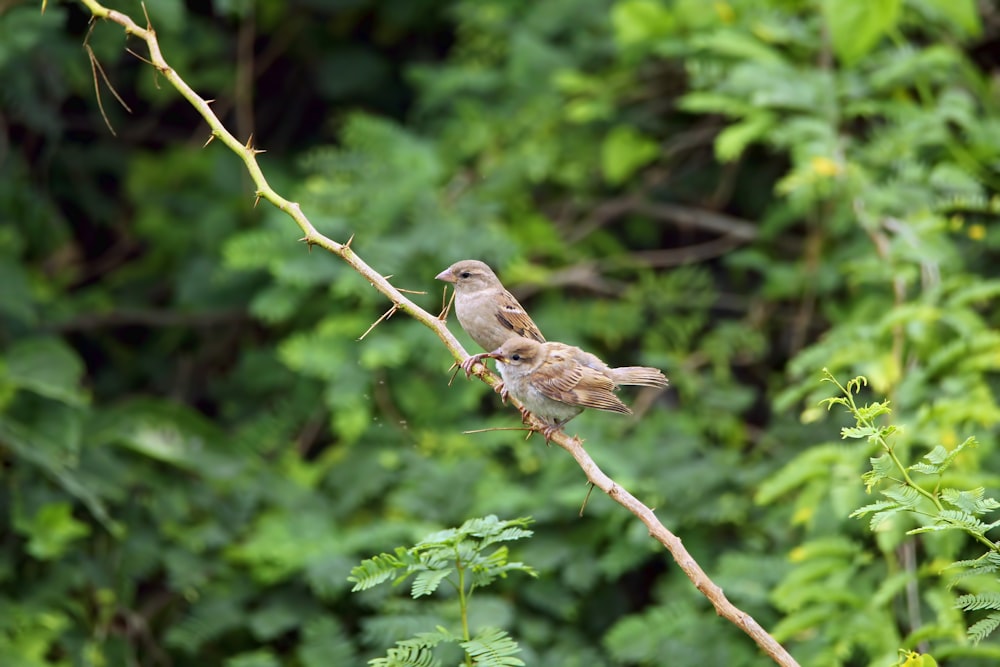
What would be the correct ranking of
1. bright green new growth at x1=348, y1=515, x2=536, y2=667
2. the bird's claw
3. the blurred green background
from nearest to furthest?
bright green new growth at x1=348, y1=515, x2=536, y2=667 < the bird's claw < the blurred green background

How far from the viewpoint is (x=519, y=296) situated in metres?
6.39

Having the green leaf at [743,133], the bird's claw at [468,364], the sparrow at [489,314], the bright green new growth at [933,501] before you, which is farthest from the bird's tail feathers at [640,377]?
the green leaf at [743,133]

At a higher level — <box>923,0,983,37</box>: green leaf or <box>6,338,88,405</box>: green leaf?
<box>923,0,983,37</box>: green leaf

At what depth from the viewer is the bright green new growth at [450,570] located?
2.81m

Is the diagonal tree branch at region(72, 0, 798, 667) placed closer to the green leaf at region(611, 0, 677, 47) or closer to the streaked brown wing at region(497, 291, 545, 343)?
the streaked brown wing at region(497, 291, 545, 343)

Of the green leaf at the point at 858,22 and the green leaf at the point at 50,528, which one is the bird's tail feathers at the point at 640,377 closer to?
the green leaf at the point at 858,22

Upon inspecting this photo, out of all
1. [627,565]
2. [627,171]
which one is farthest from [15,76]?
[627,565]

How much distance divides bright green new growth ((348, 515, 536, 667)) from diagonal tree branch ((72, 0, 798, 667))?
252mm

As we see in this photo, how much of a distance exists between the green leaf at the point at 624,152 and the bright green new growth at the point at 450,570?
387 centimetres

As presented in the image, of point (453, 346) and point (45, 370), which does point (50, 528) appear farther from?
point (453, 346)

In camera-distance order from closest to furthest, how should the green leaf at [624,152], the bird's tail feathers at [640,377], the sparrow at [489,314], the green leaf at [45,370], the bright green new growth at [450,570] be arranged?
the bright green new growth at [450,570] → the bird's tail feathers at [640,377] → the sparrow at [489,314] → the green leaf at [45,370] → the green leaf at [624,152]

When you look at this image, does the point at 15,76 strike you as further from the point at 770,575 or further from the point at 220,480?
the point at 770,575

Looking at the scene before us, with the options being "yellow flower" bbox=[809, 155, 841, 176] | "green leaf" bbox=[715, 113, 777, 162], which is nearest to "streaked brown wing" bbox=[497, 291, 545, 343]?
"green leaf" bbox=[715, 113, 777, 162]

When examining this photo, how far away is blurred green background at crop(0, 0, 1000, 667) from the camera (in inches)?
186
